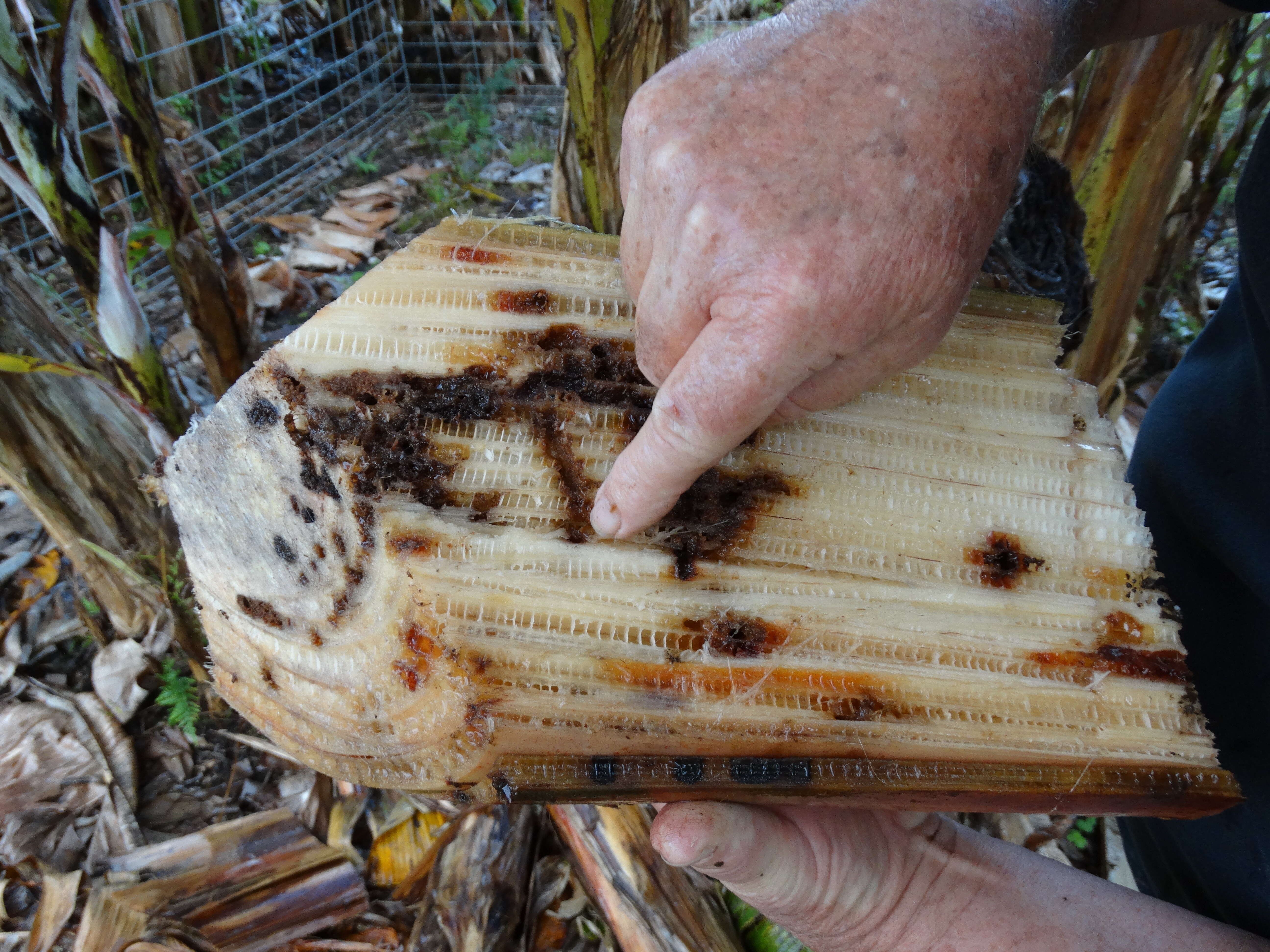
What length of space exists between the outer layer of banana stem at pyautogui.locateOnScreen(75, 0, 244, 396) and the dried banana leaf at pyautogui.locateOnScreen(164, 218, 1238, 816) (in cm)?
99

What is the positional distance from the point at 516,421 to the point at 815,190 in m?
0.50

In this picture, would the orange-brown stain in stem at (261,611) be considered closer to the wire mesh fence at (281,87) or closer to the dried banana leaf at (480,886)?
the dried banana leaf at (480,886)

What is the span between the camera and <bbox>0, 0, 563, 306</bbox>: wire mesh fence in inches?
128

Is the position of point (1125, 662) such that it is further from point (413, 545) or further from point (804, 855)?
point (413, 545)

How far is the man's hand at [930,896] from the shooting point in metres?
1.13

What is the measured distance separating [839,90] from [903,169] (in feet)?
0.37

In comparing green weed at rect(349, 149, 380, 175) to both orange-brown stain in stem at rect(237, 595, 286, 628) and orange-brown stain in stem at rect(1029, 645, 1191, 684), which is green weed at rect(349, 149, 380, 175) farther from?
orange-brown stain in stem at rect(1029, 645, 1191, 684)

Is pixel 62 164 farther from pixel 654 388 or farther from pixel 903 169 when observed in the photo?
pixel 903 169

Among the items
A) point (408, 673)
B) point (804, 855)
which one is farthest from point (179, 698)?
point (804, 855)

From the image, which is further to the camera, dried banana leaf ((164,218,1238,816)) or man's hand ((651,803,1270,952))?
man's hand ((651,803,1270,952))

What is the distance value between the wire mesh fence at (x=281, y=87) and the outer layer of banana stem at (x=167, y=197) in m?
1.40

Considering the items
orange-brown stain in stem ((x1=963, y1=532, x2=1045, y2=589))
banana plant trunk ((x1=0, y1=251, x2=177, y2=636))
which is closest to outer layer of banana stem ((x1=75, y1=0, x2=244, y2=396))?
banana plant trunk ((x1=0, y1=251, x2=177, y2=636))

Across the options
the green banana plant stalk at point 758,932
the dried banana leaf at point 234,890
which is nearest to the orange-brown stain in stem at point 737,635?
the green banana plant stalk at point 758,932

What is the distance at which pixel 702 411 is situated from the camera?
2.57 feet
